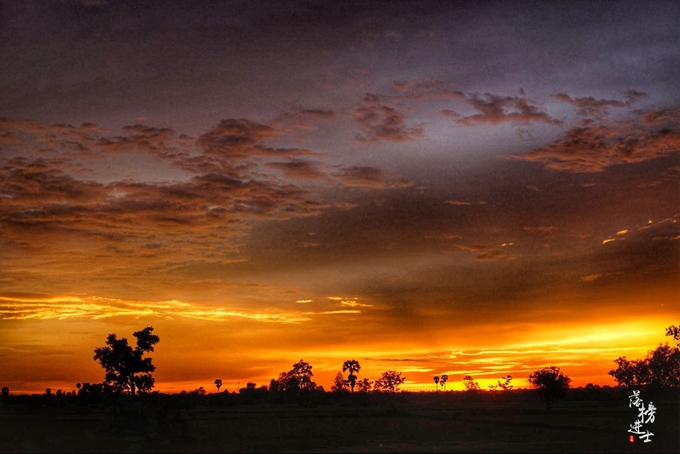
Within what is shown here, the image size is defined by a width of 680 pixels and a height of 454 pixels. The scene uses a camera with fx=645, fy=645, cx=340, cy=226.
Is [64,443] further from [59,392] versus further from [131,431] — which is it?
[59,392]

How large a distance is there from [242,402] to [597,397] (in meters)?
84.4

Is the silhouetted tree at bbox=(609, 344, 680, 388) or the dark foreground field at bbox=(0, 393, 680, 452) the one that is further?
the silhouetted tree at bbox=(609, 344, 680, 388)

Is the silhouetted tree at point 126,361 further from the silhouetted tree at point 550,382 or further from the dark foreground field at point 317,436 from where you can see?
the silhouetted tree at point 550,382

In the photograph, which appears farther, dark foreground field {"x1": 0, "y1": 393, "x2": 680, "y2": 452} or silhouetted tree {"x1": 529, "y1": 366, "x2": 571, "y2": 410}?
silhouetted tree {"x1": 529, "y1": 366, "x2": 571, "y2": 410}

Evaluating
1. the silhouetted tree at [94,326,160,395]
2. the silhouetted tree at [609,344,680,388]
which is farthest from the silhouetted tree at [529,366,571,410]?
the silhouetted tree at [94,326,160,395]

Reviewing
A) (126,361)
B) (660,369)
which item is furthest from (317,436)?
(660,369)

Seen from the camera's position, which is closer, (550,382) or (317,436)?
(317,436)

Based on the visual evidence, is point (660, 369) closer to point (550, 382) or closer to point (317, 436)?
point (550, 382)

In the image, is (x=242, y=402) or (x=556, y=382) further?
(x=242, y=402)

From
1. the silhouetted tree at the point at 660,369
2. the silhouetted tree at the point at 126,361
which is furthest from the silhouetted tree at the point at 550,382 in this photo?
the silhouetted tree at the point at 126,361

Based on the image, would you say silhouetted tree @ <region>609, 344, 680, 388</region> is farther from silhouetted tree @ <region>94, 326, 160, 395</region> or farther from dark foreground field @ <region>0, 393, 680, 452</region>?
silhouetted tree @ <region>94, 326, 160, 395</region>

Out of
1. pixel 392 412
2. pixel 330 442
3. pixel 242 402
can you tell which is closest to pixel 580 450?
pixel 330 442

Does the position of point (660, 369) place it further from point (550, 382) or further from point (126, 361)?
point (126, 361)

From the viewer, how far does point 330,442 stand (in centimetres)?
4884
